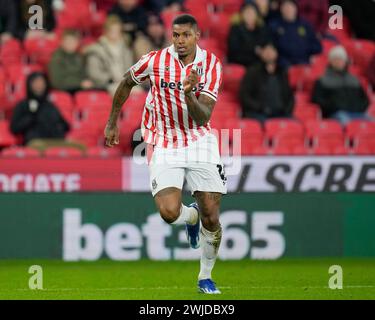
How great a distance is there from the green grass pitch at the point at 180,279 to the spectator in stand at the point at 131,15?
480 centimetres

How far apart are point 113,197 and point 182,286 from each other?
3382 millimetres

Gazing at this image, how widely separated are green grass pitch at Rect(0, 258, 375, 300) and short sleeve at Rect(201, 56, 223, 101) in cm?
169

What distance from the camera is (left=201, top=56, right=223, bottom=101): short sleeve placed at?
9336mm

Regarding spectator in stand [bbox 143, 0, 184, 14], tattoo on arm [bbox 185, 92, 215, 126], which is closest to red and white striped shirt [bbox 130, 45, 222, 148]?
tattoo on arm [bbox 185, 92, 215, 126]

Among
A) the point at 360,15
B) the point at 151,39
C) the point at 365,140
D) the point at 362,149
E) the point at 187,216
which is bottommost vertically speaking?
the point at 187,216

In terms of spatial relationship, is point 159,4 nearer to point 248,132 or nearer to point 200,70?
point 248,132

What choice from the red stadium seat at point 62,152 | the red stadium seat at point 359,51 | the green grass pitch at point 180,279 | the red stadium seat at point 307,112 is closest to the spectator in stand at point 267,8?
the red stadium seat at point 359,51

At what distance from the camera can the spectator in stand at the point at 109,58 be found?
16.0 meters

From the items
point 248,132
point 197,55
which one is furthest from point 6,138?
point 197,55

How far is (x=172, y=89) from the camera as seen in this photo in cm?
947

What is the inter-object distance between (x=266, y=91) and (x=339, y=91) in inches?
46.2

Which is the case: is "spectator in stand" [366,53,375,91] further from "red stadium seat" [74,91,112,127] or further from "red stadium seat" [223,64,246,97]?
"red stadium seat" [74,91,112,127]

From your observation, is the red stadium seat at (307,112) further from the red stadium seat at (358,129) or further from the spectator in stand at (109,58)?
the spectator in stand at (109,58)

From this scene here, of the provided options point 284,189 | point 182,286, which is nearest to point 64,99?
point 284,189
